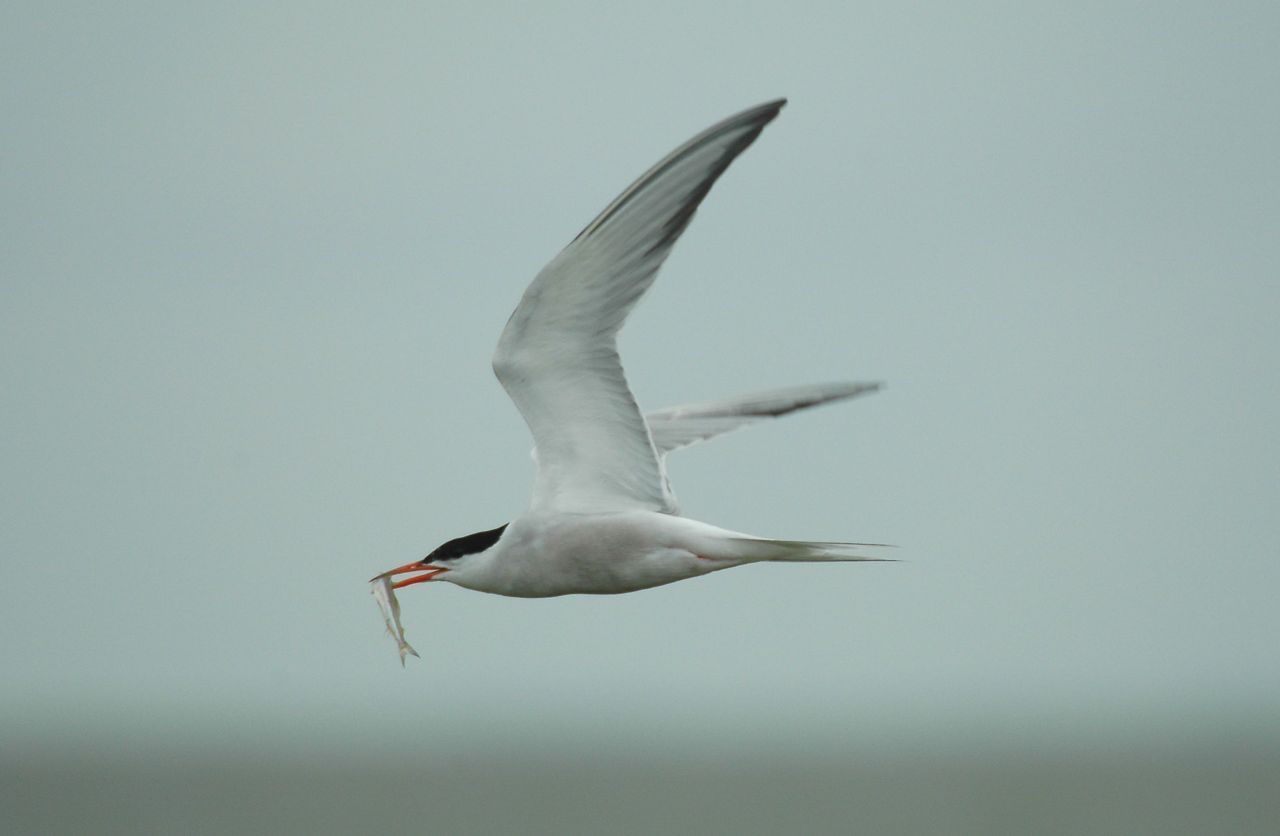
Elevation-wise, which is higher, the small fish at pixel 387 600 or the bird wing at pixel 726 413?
the bird wing at pixel 726 413

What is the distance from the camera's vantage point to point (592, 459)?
8.30 metres

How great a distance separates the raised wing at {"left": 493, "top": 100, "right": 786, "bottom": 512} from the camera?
23.4 feet

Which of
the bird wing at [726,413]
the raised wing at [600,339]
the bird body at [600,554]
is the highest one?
the bird wing at [726,413]

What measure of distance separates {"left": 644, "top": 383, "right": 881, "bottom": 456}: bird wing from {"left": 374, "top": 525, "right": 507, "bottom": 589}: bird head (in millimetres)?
1811

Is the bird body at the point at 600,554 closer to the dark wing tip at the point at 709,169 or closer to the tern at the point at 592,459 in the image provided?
the tern at the point at 592,459

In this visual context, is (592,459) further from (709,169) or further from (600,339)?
(709,169)

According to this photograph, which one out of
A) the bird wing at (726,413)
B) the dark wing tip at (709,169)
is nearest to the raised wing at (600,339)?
the dark wing tip at (709,169)

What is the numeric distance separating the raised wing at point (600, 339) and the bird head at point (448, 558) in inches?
10.6

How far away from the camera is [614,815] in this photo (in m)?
76.8

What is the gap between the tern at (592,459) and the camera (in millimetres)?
7449

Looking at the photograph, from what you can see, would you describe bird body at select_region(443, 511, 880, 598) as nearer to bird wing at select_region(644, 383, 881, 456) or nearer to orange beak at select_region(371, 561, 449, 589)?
orange beak at select_region(371, 561, 449, 589)

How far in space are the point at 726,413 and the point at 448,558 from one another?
2.24 meters

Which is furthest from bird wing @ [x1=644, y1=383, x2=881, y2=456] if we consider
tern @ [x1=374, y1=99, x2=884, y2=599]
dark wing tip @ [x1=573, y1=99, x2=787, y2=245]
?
dark wing tip @ [x1=573, y1=99, x2=787, y2=245]

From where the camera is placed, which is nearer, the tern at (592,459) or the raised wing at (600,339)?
the raised wing at (600,339)
